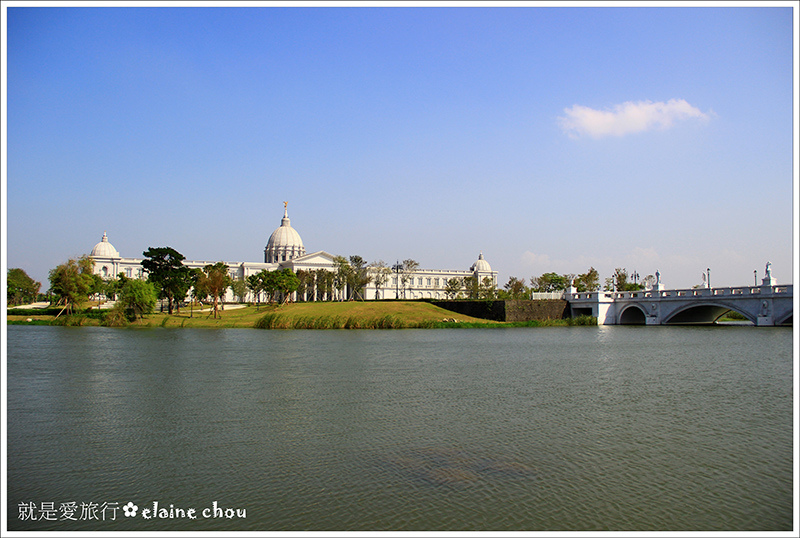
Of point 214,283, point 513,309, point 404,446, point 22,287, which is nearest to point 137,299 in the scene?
point 214,283

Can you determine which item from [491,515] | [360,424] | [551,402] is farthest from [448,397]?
[491,515]

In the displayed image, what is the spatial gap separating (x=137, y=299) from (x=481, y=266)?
12576 centimetres

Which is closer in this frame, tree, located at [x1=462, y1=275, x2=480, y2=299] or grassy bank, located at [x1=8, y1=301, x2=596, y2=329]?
grassy bank, located at [x1=8, y1=301, x2=596, y2=329]

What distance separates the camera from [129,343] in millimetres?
38969

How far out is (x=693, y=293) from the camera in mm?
63812

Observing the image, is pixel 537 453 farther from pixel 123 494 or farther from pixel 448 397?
pixel 123 494

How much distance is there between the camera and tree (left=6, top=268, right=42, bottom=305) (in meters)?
97.2

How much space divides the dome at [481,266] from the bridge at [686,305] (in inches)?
3757

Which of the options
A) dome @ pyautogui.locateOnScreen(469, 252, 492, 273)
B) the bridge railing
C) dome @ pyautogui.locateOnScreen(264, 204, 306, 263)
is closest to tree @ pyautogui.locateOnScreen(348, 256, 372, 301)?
the bridge railing

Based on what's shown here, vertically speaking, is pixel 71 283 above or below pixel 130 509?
above

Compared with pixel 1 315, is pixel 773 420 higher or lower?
lower

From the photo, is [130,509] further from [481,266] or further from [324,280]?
[481,266]

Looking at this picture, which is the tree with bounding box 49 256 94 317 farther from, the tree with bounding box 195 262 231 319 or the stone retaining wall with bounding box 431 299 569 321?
the stone retaining wall with bounding box 431 299 569 321

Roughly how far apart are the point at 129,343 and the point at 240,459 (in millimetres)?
29760
